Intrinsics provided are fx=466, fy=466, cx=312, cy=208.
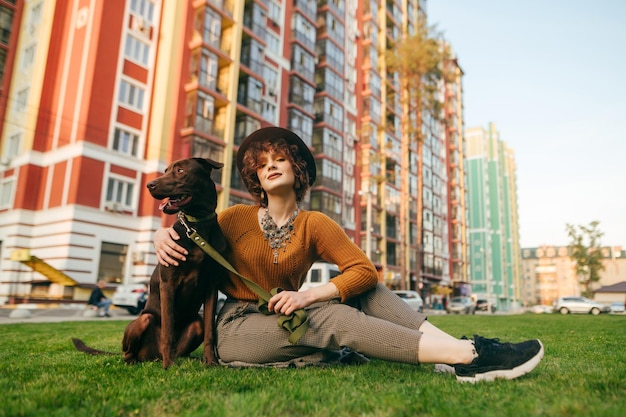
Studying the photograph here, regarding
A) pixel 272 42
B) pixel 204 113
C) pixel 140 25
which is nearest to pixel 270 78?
pixel 272 42

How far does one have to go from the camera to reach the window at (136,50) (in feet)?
76.8

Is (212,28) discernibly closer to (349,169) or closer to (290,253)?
(349,169)

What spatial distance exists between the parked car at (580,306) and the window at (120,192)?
31217 millimetres

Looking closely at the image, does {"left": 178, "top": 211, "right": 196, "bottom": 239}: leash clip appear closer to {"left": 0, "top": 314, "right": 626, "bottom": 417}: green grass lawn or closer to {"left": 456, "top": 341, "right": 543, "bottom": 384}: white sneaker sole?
{"left": 0, "top": 314, "right": 626, "bottom": 417}: green grass lawn

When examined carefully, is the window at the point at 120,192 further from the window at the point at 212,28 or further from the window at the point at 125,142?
the window at the point at 212,28

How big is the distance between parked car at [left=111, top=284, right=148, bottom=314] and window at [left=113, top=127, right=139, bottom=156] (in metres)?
7.88

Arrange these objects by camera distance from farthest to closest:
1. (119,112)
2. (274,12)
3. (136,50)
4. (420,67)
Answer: (274,12) → (420,67) → (136,50) → (119,112)

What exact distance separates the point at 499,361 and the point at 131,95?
23.9m

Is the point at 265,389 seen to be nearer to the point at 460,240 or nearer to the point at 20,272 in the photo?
the point at 20,272

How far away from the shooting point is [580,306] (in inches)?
1339

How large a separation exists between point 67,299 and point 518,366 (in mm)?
19931

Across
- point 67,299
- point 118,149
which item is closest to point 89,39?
point 118,149

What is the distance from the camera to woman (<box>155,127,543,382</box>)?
2900 mm

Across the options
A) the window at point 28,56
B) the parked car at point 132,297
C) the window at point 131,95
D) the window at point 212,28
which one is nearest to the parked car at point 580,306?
the window at point 212,28
